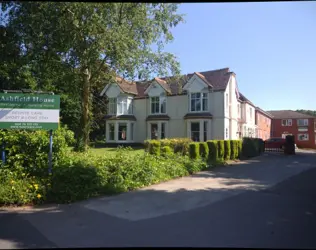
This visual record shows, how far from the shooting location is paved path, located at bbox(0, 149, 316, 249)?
→ 4973mm

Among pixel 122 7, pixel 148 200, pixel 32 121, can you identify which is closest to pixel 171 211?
pixel 148 200

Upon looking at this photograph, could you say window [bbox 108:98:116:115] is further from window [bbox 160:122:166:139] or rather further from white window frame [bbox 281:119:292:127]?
white window frame [bbox 281:119:292:127]

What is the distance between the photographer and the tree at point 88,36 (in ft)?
42.1

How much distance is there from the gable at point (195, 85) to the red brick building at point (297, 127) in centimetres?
3409

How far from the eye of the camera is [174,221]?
20.1 feet

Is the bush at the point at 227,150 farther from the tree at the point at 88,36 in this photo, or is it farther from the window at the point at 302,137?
the window at the point at 302,137

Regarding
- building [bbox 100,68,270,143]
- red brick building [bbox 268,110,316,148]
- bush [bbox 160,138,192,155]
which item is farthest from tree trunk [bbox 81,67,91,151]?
red brick building [bbox 268,110,316,148]

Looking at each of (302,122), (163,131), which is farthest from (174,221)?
(302,122)

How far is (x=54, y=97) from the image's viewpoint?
891cm

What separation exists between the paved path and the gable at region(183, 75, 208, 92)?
20.3m

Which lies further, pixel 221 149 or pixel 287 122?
pixel 287 122

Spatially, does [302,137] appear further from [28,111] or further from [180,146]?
[28,111]

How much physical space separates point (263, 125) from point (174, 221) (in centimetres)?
4889

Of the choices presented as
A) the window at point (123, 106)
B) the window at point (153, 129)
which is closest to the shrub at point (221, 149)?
the window at point (153, 129)
